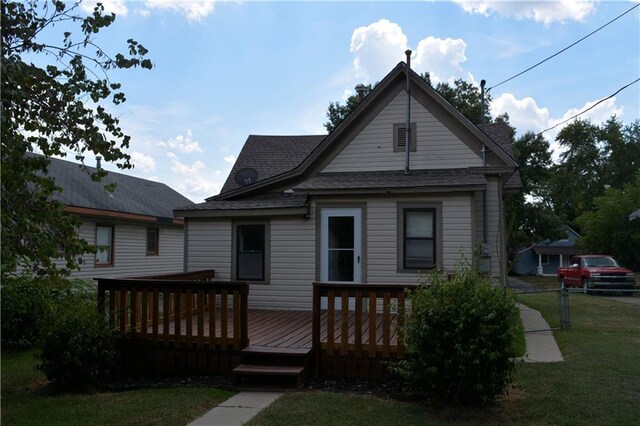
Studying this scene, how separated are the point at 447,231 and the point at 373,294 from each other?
13.5 ft

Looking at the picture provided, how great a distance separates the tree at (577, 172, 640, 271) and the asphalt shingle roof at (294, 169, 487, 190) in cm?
2088

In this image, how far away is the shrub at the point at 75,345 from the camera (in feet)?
19.4

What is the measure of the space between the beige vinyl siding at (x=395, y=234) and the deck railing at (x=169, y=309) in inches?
156

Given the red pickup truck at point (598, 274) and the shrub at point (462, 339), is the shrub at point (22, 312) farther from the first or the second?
the red pickup truck at point (598, 274)

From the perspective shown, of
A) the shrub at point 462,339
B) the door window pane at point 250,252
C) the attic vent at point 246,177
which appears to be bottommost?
the shrub at point 462,339

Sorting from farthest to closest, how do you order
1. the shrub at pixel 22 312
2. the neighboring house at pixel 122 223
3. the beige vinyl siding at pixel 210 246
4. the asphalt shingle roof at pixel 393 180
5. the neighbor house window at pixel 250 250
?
A: the neighboring house at pixel 122 223 → the beige vinyl siding at pixel 210 246 → the neighbor house window at pixel 250 250 → the asphalt shingle roof at pixel 393 180 → the shrub at pixel 22 312

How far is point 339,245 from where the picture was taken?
10.5 meters

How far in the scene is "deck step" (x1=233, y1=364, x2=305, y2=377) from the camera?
5875 millimetres

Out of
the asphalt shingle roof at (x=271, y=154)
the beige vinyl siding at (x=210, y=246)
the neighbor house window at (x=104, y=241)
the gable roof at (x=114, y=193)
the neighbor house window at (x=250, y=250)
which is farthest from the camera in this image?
the neighbor house window at (x=104, y=241)

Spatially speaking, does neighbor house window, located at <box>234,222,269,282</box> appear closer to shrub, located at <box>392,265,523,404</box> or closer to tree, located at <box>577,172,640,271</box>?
shrub, located at <box>392,265,523,404</box>

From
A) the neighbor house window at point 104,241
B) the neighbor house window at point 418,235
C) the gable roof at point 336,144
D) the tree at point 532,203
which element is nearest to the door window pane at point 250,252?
the gable roof at point 336,144

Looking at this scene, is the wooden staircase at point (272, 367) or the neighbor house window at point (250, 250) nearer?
the wooden staircase at point (272, 367)

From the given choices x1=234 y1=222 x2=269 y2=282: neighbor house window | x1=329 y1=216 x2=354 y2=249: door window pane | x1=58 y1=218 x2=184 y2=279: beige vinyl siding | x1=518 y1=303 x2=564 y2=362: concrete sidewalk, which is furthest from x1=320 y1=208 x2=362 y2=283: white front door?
x1=58 y1=218 x2=184 y2=279: beige vinyl siding

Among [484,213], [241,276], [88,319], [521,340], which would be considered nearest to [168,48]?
[241,276]
